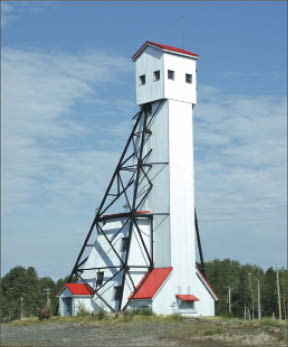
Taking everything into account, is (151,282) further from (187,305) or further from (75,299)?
(75,299)

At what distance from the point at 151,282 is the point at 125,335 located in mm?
13503

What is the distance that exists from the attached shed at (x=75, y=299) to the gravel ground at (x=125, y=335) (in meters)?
6.23

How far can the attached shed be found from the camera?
57281mm

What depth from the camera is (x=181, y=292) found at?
54.6m

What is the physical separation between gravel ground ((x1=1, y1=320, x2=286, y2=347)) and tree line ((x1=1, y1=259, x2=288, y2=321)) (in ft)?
117

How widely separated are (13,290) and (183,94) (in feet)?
225

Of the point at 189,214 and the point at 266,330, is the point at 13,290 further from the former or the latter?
the point at 266,330

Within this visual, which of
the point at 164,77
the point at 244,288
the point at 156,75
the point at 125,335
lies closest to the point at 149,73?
the point at 156,75

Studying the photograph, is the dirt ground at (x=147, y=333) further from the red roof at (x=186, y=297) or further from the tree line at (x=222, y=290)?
the tree line at (x=222, y=290)

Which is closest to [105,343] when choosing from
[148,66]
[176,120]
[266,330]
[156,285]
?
[266,330]

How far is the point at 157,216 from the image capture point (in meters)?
56.3

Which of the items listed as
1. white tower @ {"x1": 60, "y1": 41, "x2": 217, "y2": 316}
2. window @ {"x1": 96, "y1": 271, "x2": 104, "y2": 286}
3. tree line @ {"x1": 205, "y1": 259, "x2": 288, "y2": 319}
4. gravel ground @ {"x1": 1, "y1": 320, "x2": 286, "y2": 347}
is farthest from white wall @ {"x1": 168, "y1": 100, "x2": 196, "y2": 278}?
tree line @ {"x1": 205, "y1": 259, "x2": 288, "y2": 319}

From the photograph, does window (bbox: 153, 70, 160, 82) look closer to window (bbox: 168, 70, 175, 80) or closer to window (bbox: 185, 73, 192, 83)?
window (bbox: 168, 70, 175, 80)

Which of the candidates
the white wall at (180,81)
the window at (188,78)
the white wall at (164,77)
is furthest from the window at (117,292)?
the window at (188,78)
